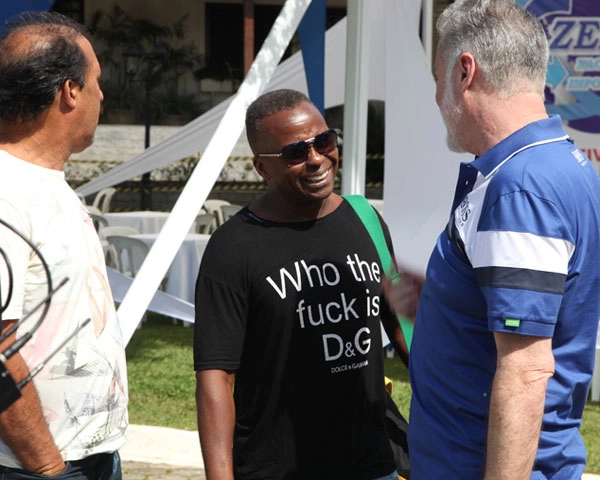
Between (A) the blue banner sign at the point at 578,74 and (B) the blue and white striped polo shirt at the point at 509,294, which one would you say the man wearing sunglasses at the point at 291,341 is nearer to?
(B) the blue and white striped polo shirt at the point at 509,294

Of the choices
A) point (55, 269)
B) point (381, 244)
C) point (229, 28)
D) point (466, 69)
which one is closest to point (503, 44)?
point (466, 69)

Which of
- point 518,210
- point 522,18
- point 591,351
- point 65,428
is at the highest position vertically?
point 522,18

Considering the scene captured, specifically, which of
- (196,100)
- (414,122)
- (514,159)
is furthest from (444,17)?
(196,100)

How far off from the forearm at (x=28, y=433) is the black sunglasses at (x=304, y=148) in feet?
3.11

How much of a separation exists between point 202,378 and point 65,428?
1.44ft

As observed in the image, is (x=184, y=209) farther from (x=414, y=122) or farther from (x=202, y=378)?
(x=202, y=378)

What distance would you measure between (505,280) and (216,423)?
3.05 feet

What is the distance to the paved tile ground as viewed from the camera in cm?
498

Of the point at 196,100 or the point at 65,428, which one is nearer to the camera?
the point at 65,428

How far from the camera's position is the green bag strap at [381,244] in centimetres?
270

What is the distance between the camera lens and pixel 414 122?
612 centimetres

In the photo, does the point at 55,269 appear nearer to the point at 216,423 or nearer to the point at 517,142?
the point at 216,423

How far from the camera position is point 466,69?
77.4 inches

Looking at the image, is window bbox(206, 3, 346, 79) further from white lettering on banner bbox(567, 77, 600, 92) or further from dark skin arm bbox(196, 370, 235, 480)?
dark skin arm bbox(196, 370, 235, 480)
